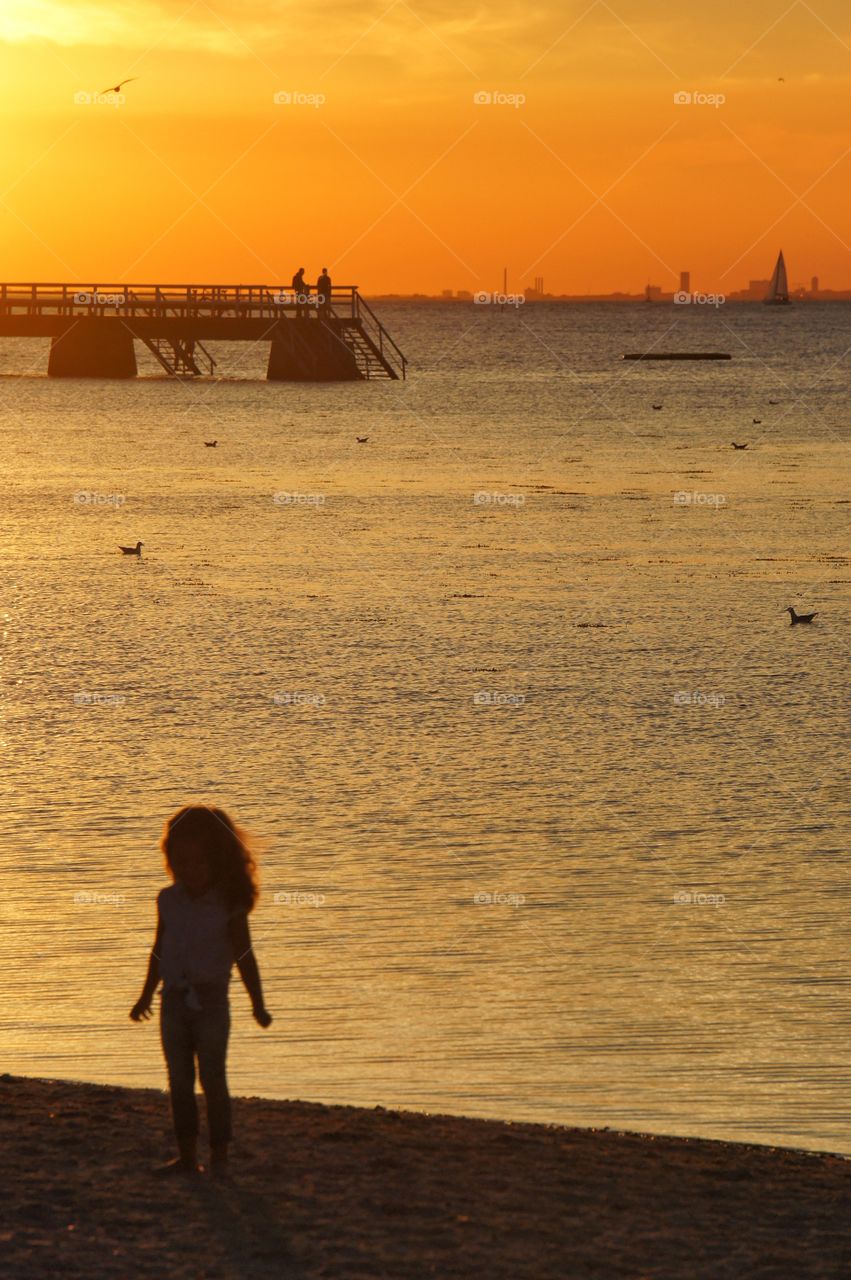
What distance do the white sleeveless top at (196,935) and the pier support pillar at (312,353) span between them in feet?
271

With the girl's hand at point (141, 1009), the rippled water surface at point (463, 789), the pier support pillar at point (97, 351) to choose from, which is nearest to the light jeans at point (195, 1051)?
the girl's hand at point (141, 1009)

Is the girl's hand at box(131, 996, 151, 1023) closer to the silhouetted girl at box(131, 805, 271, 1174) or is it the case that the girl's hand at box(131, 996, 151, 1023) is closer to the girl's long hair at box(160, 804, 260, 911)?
the silhouetted girl at box(131, 805, 271, 1174)

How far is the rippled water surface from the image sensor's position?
32.0 ft

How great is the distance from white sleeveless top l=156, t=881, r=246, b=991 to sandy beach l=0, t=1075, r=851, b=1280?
32.6 inches

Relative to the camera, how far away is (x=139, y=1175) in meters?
7.20

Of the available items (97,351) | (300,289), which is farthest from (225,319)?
(97,351)

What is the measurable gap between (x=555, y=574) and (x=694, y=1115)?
23.2 m

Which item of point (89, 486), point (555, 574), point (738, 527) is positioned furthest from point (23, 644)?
point (89, 486)

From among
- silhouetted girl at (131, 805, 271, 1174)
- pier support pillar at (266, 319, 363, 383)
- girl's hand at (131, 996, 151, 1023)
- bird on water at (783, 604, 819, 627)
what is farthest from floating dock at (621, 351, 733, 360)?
silhouetted girl at (131, 805, 271, 1174)

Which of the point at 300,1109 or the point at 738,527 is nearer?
the point at 300,1109

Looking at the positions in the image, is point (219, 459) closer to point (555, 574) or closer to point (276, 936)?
point (555, 574)

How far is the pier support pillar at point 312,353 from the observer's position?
300ft

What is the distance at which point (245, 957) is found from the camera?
284 inches

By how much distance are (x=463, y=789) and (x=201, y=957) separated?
905 cm
